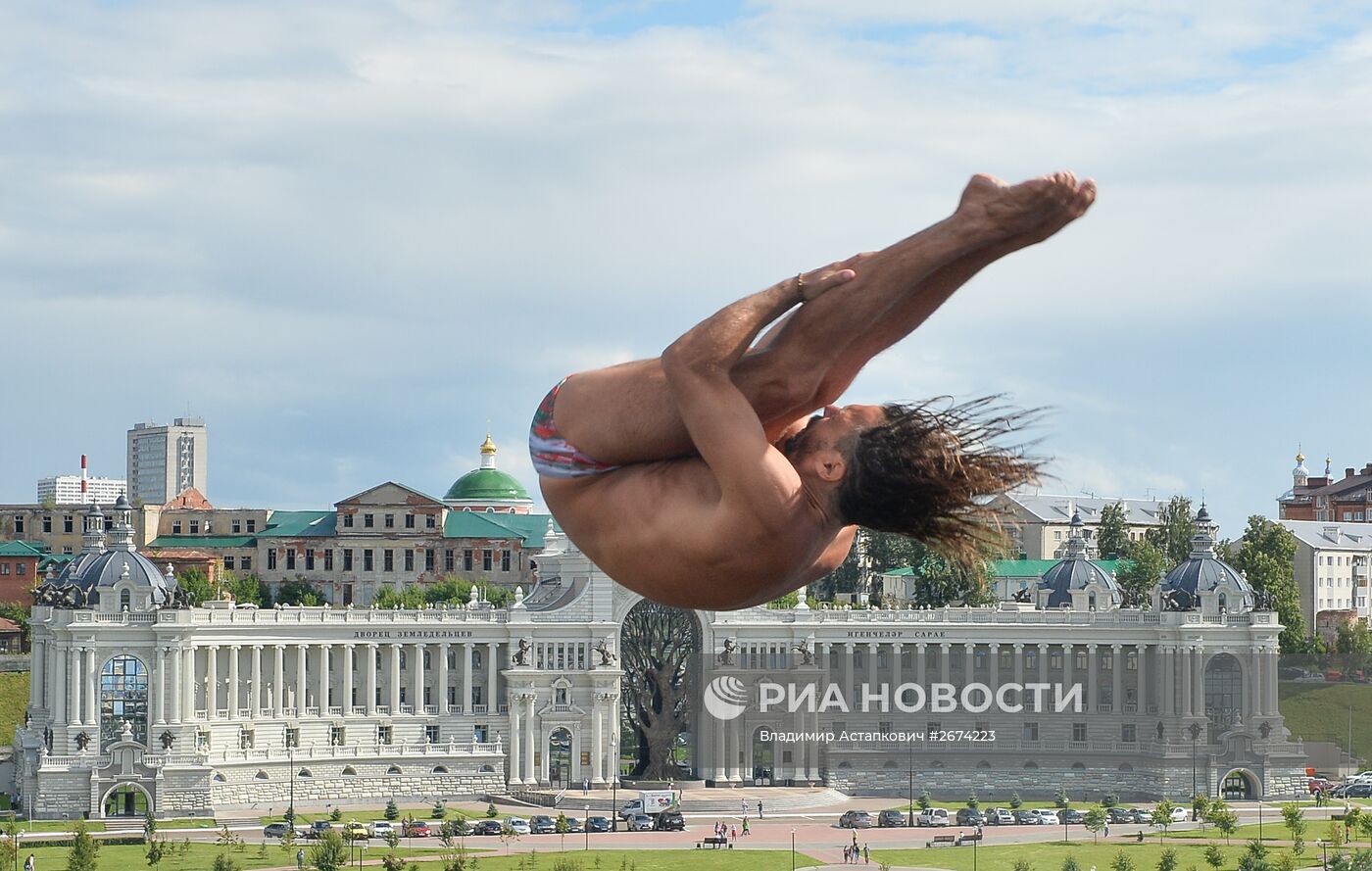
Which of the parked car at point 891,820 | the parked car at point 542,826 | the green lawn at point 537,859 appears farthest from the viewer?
the parked car at point 891,820

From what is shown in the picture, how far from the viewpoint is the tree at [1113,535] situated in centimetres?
15025

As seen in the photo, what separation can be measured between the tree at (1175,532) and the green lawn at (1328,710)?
18.9 metres

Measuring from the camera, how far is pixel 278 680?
105 meters

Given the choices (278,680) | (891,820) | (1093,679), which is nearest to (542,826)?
(891,820)

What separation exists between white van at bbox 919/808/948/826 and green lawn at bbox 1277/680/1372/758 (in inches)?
1185

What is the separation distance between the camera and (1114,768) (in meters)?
111

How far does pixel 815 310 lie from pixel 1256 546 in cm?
13583

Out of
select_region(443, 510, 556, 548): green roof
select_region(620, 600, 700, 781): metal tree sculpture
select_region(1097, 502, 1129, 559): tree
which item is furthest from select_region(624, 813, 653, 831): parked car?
select_region(1097, 502, 1129, 559): tree

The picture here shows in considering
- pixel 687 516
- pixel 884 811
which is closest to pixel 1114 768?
pixel 884 811

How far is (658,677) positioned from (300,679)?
15.7m

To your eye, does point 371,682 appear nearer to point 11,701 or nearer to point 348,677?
point 348,677

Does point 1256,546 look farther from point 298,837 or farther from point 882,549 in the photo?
point 298,837

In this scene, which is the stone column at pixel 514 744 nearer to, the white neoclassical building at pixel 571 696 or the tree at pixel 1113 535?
the white neoclassical building at pixel 571 696

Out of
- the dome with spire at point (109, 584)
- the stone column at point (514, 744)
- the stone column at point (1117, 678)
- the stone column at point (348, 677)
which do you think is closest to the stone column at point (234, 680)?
the dome with spire at point (109, 584)
